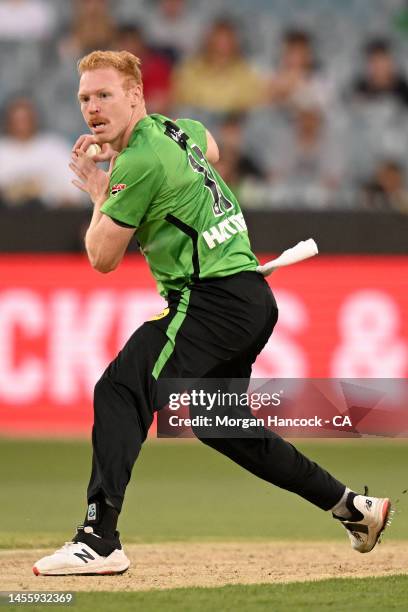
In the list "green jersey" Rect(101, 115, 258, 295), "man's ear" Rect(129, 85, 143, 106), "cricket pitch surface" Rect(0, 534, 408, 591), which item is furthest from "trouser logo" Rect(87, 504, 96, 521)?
"man's ear" Rect(129, 85, 143, 106)

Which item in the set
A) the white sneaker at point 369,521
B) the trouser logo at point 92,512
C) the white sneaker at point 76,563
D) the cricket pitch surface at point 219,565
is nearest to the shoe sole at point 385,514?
the white sneaker at point 369,521

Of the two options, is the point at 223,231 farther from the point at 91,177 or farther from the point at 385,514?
the point at 385,514

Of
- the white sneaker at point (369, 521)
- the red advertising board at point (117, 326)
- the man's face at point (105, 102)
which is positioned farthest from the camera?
the red advertising board at point (117, 326)

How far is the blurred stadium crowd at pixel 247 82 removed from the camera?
42.6ft

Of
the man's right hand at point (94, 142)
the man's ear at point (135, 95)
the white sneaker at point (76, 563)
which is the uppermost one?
the man's ear at point (135, 95)

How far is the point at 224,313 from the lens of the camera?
5184 millimetres

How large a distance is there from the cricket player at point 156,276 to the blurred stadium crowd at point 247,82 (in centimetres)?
757

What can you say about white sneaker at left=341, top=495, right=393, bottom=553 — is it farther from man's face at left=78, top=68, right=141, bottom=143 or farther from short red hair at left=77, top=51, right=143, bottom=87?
short red hair at left=77, top=51, right=143, bottom=87

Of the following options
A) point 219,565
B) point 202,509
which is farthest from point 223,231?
point 202,509

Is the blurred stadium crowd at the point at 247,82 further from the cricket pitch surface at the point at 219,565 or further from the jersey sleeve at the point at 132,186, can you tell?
the jersey sleeve at the point at 132,186

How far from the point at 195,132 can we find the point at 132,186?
2.42 feet

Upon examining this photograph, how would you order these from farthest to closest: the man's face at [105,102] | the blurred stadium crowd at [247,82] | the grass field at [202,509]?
the blurred stadium crowd at [247,82], the man's face at [105,102], the grass field at [202,509]

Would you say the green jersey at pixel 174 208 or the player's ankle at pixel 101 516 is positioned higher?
the green jersey at pixel 174 208

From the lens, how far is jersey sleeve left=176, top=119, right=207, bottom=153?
5.55m
